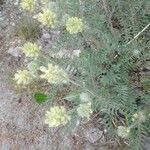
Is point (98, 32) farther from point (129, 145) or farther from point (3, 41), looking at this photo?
point (3, 41)

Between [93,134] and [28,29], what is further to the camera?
[28,29]

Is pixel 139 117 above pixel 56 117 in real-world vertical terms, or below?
below

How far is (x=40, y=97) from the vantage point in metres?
2.54

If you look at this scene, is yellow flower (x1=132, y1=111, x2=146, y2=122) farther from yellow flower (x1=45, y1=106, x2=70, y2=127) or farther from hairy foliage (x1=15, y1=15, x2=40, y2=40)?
hairy foliage (x1=15, y1=15, x2=40, y2=40)

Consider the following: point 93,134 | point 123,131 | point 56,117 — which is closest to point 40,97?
point 93,134

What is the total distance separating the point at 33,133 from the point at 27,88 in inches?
11.3

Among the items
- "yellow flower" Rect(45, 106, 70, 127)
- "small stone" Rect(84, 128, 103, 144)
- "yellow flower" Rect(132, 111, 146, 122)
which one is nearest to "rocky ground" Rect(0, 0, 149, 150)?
"small stone" Rect(84, 128, 103, 144)

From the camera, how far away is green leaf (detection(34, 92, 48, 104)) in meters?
2.53

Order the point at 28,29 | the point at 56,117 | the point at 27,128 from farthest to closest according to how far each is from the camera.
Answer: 1. the point at 28,29
2. the point at 27,128
3. the point at 56,117

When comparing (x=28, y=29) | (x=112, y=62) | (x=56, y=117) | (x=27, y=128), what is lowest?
(x=27, y=128)

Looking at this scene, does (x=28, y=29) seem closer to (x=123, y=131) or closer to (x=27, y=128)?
(x=27, y=128)

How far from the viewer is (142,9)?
2336mm

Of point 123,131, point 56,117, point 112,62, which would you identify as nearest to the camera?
point 56,117

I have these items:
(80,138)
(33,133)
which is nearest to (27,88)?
(33,133)
